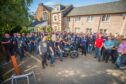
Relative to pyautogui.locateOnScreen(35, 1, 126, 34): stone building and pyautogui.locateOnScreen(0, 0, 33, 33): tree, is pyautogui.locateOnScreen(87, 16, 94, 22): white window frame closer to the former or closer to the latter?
pyautogui.locateOnScreen(35, 1, 126, 34): stone building

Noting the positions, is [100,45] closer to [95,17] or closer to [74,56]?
[74,56]

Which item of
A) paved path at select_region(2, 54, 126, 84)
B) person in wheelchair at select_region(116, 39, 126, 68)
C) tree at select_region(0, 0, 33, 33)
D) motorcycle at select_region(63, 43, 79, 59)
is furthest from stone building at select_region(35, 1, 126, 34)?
tree at select_region(0, 0, 33, 33)

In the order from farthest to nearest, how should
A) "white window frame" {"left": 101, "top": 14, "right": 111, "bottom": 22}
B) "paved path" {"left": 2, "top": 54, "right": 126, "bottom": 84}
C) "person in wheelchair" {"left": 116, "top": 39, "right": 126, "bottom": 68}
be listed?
1. "white window frame" {"left": 101, "top": 14, "right": 111, "bottom": 22}
2. "person in wheelchair" {"left": 116, "top": 39, "right": 126, "bottom": 68}
3. "paved path" {"left": 2, "top": 54, "right": 126, "bottom": 84}

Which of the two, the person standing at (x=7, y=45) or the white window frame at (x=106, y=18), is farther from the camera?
the white window frame at (x=106, y=18)

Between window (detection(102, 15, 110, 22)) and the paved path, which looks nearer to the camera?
the paved path

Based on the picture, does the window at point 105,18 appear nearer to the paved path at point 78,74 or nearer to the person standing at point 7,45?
the paved path at point 78,74

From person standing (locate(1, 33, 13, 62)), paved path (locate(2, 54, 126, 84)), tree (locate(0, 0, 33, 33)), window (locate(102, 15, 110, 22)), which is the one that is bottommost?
paved path (locate(2, 54, 126, 84))

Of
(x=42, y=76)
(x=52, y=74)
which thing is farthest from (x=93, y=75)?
(x=42, y=76)

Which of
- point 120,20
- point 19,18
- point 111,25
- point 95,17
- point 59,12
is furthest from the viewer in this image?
point 59,12

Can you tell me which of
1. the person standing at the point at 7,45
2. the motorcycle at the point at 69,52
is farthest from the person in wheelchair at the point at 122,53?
the person standing at the point at 7,45

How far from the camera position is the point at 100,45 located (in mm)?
7902

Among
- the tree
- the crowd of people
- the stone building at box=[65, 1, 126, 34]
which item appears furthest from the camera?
the stone building at box=[65, 1, 126, 34]

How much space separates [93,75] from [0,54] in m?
6.90

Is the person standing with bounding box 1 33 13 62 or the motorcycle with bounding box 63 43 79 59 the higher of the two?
the person standing with bounding box 1 33 13 62
